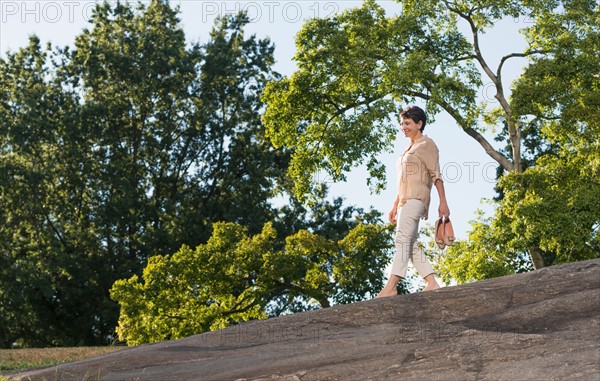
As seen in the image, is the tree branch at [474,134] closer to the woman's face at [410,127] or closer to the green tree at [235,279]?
the green tree at [235,279]

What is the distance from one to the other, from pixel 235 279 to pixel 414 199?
15.5 m

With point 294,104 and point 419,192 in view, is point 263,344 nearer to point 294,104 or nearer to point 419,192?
point 419,192

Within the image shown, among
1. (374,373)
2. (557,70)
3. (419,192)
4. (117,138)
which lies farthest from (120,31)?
(374,373)

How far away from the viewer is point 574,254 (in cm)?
2433

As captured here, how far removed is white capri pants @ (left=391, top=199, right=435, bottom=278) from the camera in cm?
1069

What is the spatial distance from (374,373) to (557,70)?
19495mm

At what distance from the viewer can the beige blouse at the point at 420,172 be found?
10844 millimetres

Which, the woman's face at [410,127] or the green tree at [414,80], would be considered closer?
the woman's face at [410,127]

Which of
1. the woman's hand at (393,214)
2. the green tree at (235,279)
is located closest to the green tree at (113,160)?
the green tree at (235,279)

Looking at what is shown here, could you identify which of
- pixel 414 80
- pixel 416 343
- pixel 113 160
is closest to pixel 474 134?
pixel 414 80

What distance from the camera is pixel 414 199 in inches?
427

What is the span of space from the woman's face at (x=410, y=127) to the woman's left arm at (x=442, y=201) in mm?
665

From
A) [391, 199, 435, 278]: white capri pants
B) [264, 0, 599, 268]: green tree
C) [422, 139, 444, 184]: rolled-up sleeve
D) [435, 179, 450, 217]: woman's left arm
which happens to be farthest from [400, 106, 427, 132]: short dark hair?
[264, 0, 599, 268]: green tree

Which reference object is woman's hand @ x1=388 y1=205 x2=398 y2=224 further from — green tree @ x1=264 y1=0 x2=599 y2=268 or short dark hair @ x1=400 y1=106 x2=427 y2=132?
green tree @ x1=264 y1=0 x2=599 y2=268
